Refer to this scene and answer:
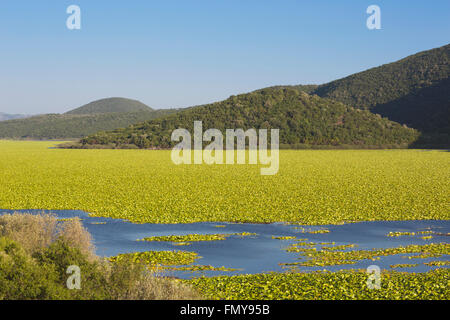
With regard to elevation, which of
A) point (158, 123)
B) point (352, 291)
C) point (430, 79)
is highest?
point (430, 79)

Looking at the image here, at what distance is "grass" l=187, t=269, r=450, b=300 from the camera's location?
438 inches

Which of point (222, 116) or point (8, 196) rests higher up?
point (222, 116)

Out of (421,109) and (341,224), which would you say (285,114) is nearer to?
(421,109)

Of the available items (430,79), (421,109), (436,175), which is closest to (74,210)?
(436,175)

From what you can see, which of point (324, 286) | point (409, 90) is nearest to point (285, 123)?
point (409, 90)

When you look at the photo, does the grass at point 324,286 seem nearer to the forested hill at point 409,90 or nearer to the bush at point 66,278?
the bush at point 66,278

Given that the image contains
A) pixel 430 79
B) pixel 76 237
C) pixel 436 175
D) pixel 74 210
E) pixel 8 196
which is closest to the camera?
pixel 76 237

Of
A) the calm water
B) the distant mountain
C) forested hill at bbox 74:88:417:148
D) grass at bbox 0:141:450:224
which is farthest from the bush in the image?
the distant mountain

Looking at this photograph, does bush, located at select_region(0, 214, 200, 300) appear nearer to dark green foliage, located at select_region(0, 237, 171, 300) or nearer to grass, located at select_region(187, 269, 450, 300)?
dark green foliage, located at select_region(0, 237, 171, 300)

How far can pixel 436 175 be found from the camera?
41344 millimetres

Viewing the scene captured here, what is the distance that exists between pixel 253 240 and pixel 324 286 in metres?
5.80

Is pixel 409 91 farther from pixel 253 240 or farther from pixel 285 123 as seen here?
pixel 253 240

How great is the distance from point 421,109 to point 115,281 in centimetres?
14140
